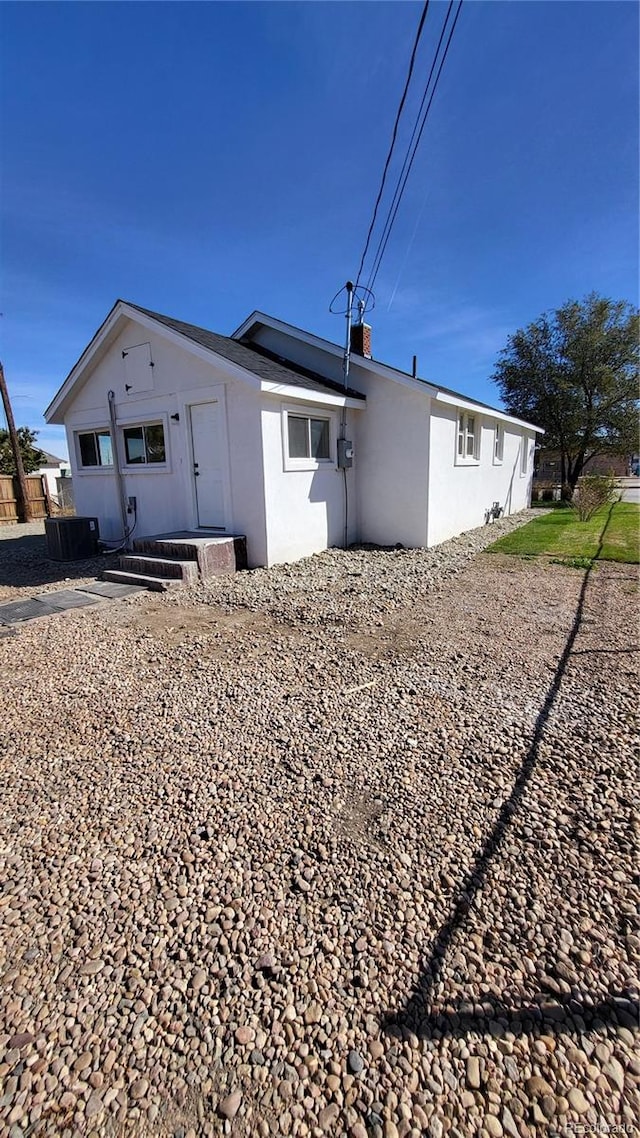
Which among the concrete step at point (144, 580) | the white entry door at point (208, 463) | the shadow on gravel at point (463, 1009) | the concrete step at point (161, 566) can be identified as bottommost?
the shadow on gravel at point (463, 1009)

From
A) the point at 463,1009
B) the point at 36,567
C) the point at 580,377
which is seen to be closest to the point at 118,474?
the point at 36,567

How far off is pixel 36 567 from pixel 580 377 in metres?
24.2

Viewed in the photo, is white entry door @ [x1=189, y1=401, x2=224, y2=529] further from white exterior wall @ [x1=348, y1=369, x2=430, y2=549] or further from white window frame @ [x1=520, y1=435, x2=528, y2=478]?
white window frame @ [x1=520, y1=435, x2=528, y2=478]

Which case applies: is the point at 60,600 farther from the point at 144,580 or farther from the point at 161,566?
the point at 161,566

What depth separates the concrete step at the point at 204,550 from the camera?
7.30m

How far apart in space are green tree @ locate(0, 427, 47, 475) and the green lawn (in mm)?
24294

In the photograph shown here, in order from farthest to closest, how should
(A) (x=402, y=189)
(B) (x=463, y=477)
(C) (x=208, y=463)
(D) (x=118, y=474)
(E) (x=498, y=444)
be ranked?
(E) (x=498, y=444), (B) (x=463, y=477), (D) (x=118, y=474), (C) (x=208, y=463), (A) (x=402, y=189)

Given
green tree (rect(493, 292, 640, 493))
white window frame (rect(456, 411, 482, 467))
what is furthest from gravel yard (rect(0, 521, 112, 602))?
green tree (rect(493, 292, 640, 493))

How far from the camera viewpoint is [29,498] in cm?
1808

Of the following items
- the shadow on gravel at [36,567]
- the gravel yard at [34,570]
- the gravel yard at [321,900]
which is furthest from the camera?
the shadow on gravel at [36,567]

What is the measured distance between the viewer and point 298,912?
6.00 feet

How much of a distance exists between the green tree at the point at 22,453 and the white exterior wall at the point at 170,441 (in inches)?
655

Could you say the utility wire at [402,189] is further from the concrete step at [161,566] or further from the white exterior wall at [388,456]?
the concrete step at [161,566]

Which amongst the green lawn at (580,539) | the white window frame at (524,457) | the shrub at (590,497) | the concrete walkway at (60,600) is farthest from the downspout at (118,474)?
the white window frame at (524,457)
